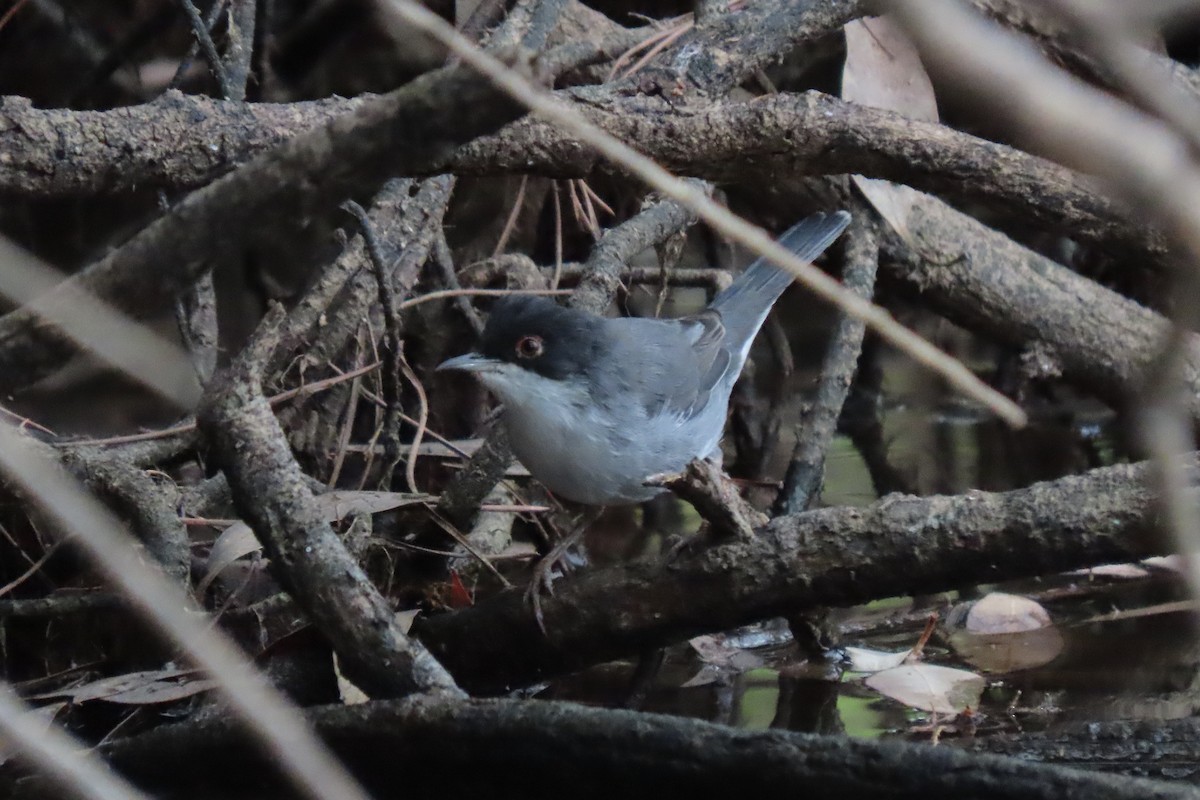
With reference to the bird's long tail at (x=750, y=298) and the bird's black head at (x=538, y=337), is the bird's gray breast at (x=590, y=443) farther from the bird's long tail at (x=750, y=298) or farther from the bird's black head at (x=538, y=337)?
the bird's long tail at (x=750, y=298)

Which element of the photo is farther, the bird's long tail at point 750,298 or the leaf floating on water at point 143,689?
the bird's long tail at point 750,298

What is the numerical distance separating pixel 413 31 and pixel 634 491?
311 cm

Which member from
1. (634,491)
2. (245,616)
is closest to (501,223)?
(634,491)

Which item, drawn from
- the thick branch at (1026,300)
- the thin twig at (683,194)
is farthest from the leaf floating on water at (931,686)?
the thin twig at (683,194)

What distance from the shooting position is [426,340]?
17.4 ft

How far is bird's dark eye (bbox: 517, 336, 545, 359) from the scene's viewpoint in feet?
12.7

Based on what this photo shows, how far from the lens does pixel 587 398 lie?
396 centimetres

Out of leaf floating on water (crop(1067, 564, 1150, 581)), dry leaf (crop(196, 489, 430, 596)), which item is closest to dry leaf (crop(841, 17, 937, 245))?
leaf floating on water (crop(1067, 564, 1150, 581))

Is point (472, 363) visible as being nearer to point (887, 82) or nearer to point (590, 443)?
point (590, 443)

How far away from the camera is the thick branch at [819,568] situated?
2508 mm

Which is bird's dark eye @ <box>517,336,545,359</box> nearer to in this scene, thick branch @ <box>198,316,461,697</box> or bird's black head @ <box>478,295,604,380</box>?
bird's black head @ <box>478,295,604,380</box>

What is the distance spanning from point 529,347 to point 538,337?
0.13ft

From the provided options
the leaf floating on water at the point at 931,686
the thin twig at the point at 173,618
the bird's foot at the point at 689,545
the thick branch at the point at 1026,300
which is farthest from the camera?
the thick branch at the point at 1026,300

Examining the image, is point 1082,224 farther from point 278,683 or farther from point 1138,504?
point 278,683
